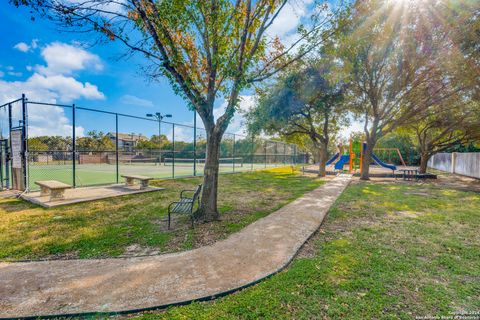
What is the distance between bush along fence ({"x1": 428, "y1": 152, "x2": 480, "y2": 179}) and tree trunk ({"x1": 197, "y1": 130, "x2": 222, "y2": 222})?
59.9 ft

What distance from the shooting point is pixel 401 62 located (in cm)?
1086

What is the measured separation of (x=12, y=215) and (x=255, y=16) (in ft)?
23.1

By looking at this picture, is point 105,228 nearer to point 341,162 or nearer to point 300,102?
point 300,102

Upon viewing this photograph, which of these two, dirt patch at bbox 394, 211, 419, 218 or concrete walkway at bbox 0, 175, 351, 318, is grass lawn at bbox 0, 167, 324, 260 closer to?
concrete walkway at bbox 0, 175, 351, 318

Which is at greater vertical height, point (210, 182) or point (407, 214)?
point (210, 182)

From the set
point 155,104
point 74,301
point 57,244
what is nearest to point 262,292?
point 74,301

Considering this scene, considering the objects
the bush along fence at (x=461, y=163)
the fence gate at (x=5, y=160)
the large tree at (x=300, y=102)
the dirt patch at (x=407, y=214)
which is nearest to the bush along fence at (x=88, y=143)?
the fence gate at (x=5, y=160)

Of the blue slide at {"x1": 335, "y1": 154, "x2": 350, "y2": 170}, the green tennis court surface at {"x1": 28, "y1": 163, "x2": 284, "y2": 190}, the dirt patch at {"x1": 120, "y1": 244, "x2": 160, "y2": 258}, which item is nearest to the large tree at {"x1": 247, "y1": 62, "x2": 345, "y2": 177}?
Result: the blue slide at {"x1": 335, "y1": 154, "x2": 350, "y2": 170}

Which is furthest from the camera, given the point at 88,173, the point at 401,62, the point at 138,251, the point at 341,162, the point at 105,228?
the point at 341,162

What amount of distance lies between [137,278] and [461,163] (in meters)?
23.7

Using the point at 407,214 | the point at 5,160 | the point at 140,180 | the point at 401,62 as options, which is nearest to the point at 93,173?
the point at 5,160

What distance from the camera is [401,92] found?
12359 mm

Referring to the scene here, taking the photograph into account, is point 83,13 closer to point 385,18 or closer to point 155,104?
point 385,18

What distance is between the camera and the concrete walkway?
220 cm
